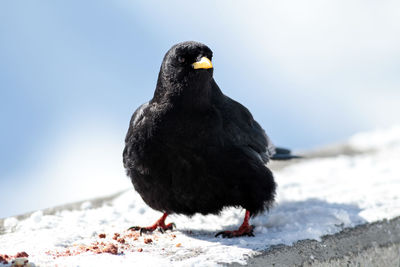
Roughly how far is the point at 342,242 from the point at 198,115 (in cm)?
138

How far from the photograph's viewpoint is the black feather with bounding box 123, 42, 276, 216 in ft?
12.7

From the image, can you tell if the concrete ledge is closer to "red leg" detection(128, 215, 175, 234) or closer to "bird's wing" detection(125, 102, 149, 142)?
"red leg" detection(128, 215, 175, 234)

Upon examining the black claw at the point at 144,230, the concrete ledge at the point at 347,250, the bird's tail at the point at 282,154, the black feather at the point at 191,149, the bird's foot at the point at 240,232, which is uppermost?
the black feather at the point at 191,149

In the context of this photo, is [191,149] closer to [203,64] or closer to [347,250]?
[203,64]

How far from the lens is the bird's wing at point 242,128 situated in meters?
4.09

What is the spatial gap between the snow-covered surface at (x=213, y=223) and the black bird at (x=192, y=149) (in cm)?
30

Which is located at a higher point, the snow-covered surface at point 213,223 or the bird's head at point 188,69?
the bird's head at point 188,69

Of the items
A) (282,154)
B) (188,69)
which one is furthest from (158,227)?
(282,154)

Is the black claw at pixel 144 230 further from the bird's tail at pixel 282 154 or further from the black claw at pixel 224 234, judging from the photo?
the bird's tail at pixel 282 154

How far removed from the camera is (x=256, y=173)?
4066mm

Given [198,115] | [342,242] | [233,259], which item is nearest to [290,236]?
[342,242]

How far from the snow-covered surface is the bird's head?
3.58 ft

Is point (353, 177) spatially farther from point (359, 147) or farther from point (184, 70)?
point (184, 70)

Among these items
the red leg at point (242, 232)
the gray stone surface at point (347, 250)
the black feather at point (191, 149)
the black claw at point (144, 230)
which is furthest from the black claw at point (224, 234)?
the black claw at point (144, 230)
